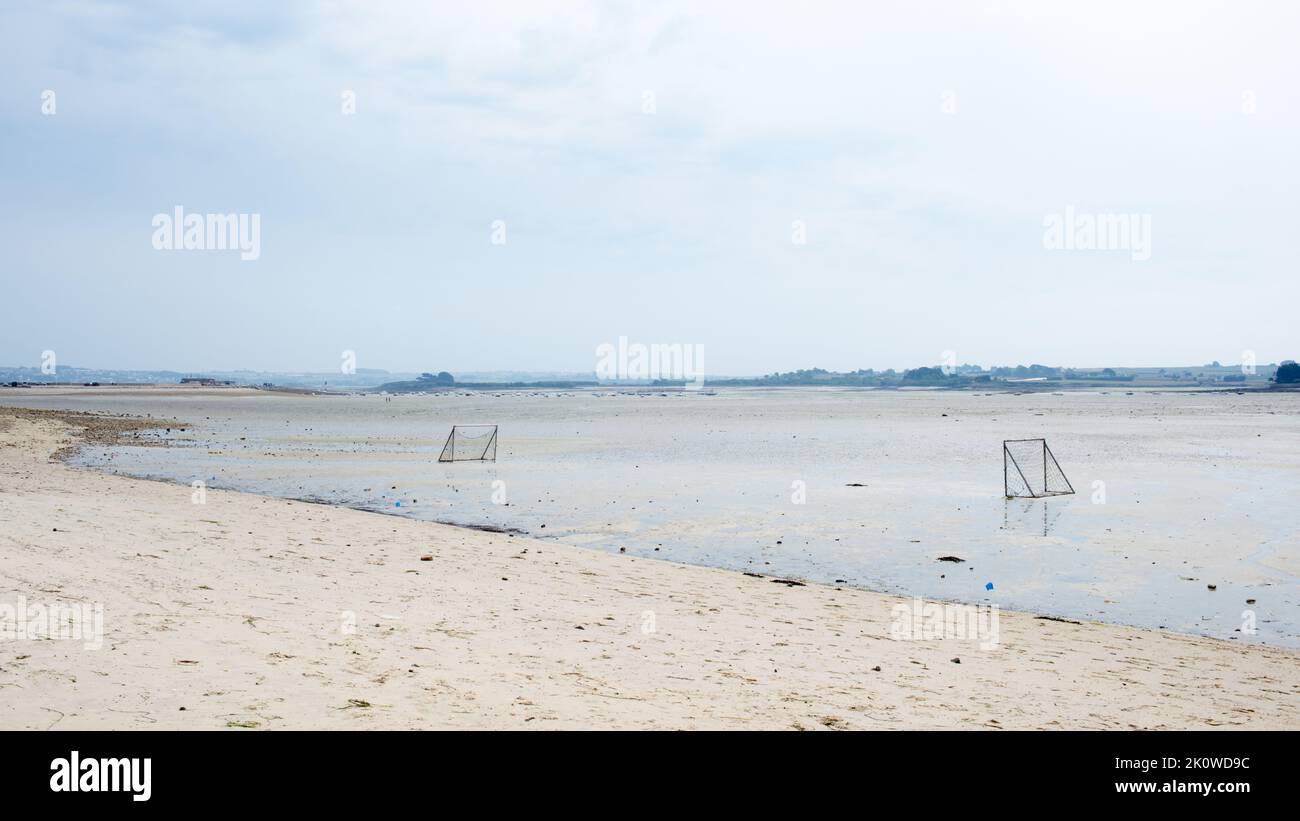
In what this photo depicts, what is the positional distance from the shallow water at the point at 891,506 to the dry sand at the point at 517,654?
92.9 inches

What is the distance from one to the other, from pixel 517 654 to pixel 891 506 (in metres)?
17.4

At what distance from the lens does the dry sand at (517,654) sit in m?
7.03

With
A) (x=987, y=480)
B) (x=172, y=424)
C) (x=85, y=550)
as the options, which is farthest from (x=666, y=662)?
(x=172, y=424)

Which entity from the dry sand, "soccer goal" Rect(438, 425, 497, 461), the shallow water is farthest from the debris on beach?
"soccer goal" Rect(438, 425, 497, 461)

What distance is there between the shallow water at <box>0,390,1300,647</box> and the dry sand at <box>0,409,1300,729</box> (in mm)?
2359

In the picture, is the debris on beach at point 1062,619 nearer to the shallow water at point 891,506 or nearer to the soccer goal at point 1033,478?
the shallow water at point 891,506

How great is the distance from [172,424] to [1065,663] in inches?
2678

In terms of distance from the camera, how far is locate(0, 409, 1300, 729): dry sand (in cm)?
703

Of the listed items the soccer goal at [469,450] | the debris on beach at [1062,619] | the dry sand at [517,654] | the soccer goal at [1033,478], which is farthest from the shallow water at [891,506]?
the dry sand at [517,654]

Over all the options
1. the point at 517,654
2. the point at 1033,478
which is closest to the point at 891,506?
the point at 1033,478

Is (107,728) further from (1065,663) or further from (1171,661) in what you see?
(1171,661)

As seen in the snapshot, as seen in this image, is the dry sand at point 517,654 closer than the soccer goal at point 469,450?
Yes

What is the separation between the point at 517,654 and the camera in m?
9.09

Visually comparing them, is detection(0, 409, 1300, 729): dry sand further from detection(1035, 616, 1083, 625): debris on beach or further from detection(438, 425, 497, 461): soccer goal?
detection(438, 425, 497, 461): soccer goal
